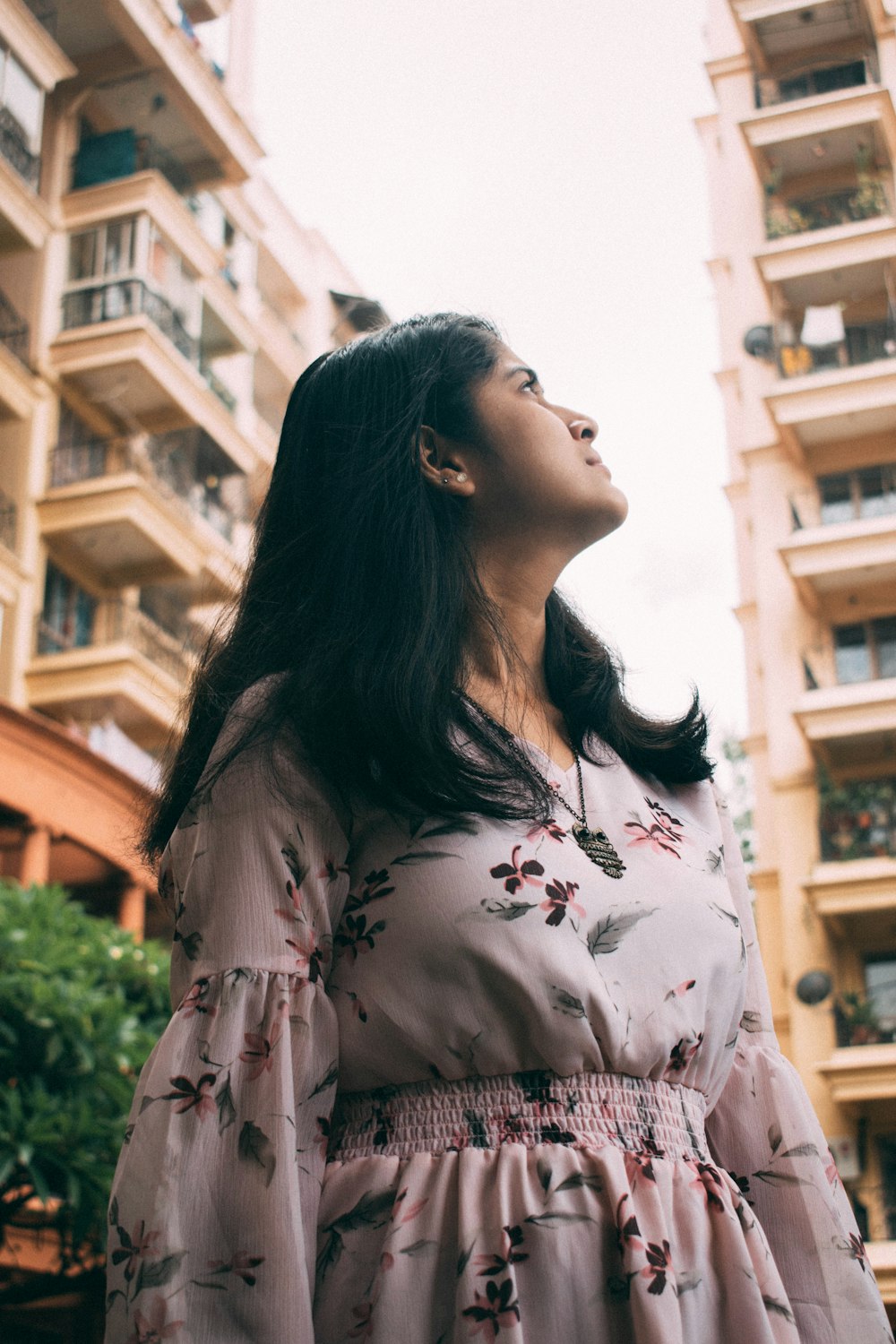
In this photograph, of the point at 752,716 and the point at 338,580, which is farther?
the point at 752,716

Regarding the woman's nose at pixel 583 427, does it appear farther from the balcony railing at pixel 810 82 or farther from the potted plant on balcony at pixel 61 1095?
the balcony railing at pixel 810 82

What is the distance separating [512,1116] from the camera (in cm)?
141

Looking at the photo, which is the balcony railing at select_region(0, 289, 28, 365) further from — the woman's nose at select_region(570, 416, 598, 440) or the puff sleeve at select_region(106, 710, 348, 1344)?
the puff sleeve at select_region(106, 710, 348, 1344)

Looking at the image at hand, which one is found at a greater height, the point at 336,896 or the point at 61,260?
the point at 61,260

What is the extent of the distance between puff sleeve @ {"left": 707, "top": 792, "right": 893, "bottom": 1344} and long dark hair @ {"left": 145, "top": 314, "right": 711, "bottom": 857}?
37cm

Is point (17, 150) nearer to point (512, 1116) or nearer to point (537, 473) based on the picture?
point (537, 473)

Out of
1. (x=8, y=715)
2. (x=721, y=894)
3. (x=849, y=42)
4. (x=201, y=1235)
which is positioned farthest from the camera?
(x=849, y=42)

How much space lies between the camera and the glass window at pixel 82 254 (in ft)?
46.7

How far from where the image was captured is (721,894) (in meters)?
1.64

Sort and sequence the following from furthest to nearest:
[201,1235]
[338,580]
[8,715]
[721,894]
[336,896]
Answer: [8,715], [338,580], [721,894], [336,896], [201,1235]

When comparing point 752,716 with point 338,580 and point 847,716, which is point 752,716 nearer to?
point 847,716

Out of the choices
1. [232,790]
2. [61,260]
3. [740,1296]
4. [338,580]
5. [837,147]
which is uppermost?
[837,147]

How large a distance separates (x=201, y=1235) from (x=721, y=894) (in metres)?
0.66

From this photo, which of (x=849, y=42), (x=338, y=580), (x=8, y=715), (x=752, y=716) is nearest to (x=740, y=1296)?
(x=338, y=580)
